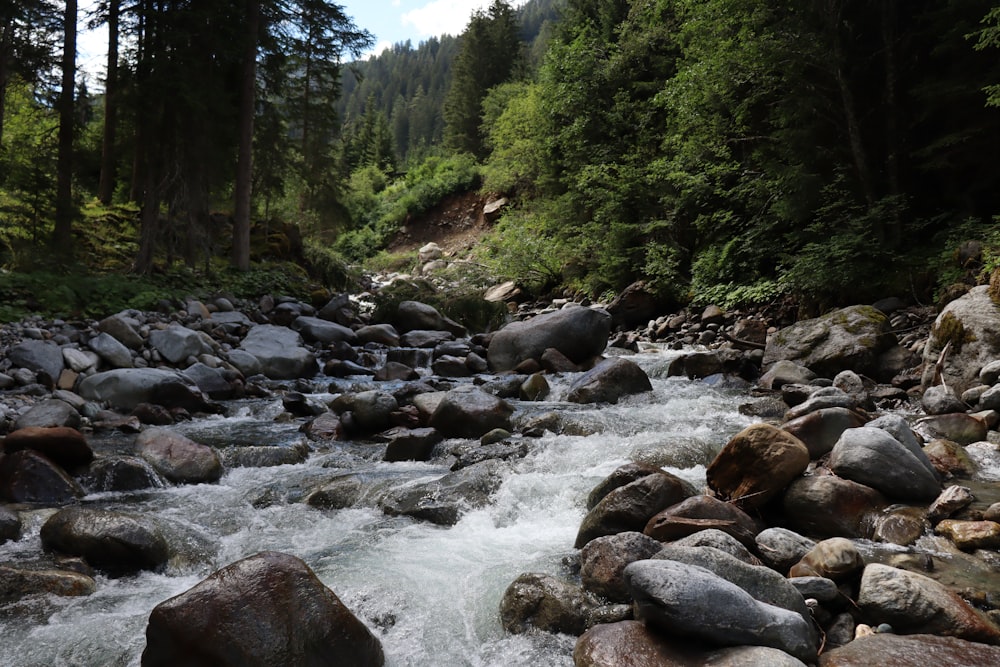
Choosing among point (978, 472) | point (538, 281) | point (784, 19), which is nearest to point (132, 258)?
point (538, 281)

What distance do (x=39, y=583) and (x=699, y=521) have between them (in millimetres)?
4021

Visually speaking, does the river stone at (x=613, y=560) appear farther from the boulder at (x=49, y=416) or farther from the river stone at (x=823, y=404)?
the boulder at (x=49, y=416)

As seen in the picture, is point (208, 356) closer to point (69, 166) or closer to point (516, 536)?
point (69, 166)

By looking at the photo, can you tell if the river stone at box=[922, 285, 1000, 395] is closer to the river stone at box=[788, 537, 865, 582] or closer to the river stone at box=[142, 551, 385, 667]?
the river stone at box=[788, 537, 865, 582]

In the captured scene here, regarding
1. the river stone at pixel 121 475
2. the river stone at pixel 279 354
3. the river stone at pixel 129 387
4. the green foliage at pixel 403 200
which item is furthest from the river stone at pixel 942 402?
the green foliage at pixel 403 200

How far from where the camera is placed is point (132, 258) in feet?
48.2

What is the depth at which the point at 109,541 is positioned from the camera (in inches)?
158

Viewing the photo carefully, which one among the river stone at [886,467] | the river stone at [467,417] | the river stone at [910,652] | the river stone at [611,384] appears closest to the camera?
the river stone at [910,652]

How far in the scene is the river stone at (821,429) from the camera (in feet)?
17.4

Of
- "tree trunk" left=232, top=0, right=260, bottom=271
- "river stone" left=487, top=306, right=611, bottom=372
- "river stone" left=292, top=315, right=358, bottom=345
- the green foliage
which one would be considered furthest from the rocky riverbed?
the green foliage

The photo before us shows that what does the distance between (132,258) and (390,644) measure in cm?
1456

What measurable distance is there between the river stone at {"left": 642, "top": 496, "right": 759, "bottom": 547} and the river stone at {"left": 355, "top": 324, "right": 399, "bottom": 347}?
34.5 ft

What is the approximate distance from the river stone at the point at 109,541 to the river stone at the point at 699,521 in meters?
3.30

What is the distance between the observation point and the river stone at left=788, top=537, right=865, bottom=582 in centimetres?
337
